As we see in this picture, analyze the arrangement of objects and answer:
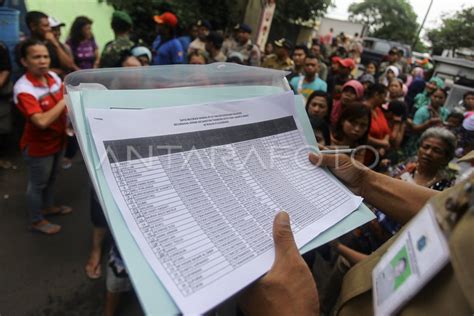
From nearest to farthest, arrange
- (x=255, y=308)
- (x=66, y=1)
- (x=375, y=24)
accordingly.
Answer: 1. (x=255, y=308)
2. (x=66, y=1)
3. (x=375, y=24)

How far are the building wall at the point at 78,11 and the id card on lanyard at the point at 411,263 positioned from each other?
16.0 feet

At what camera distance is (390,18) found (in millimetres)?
34812

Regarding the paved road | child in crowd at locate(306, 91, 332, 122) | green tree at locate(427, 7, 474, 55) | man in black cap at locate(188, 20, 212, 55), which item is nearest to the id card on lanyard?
the paved road

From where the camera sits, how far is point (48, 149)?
2096mm

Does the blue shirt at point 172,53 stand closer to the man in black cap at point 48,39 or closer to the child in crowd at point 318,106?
the man in black cap at point 48,39

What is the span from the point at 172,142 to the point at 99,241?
5.56 ft

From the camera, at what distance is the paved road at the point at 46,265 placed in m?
1.80

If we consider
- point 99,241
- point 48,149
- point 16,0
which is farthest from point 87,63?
point 99,241

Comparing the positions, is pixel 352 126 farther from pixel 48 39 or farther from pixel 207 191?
pixel 48 39

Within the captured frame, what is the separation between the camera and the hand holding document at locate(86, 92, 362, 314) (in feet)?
1.72

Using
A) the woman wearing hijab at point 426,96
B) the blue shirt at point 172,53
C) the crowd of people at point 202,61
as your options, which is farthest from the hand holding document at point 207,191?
the woman wearing hijab at point 426,96

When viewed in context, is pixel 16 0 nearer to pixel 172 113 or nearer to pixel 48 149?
pixel 48 149

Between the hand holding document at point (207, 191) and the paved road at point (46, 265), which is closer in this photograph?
the hand holding document at point (207, 191)

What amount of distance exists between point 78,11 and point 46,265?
4716mm
